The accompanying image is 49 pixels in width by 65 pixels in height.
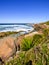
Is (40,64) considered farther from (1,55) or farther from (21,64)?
(1,55)

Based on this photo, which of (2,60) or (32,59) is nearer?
(32,59)

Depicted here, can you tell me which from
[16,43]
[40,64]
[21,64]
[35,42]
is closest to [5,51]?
[16,43]

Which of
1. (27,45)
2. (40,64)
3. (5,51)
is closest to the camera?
(40,64)

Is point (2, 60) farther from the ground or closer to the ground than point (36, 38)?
closer to the ground

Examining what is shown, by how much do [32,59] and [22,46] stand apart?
2.57m

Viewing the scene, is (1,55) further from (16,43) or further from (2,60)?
(16,43)

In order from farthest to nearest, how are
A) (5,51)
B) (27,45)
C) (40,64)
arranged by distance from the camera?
(5,51), (27,45), (40,64)

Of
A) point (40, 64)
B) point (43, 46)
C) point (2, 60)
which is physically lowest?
point (2, 60)

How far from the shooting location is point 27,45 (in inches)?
380

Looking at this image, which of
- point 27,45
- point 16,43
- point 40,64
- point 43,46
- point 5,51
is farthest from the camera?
point 16,43

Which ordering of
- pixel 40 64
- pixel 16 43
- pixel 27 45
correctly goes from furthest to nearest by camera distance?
pixel 16 43 < pixel 27 45 < pixel 40 64

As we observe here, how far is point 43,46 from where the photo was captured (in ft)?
25.1

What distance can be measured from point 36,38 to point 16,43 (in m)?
1.74

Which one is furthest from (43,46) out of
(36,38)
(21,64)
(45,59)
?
(36,38)
